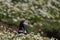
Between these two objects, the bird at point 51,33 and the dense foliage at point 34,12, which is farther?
the dense foliage at point 34,12

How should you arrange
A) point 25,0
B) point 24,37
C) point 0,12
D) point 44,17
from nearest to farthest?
point 24,37 → point 0,12 → point 44,17 → point 25,0

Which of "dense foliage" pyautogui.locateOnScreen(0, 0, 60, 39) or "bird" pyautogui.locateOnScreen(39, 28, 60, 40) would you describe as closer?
"bird" pyautogui.locateOnScreen(39, 28, 60, 40)

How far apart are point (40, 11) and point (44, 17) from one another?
7.62 ft

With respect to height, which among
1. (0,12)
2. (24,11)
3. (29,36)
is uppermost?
(29,36)

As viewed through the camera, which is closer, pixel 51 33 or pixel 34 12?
pixel 51 33

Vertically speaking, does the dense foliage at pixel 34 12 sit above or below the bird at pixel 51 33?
below

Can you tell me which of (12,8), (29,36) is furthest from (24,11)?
(29,36)

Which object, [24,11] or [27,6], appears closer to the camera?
[24,11]

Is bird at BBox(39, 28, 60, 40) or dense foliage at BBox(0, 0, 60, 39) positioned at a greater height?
bird at BBox(39, 28, 60, 40)

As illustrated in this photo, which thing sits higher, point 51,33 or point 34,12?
point 51,33

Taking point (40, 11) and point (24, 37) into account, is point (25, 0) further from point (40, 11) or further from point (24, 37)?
point (24, 37)

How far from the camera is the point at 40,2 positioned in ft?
156

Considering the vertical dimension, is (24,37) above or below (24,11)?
above

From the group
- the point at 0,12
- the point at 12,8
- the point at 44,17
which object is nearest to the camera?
the point at 0,12
